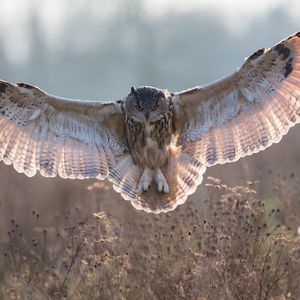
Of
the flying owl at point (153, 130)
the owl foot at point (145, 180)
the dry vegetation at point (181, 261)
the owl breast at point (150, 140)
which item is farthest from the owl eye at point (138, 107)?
the dry vegetation at point (181, 261)

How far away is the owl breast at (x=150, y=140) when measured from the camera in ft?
27.5

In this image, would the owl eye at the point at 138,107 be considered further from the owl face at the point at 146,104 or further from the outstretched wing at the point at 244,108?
the outstretched wing at the point at 244,108

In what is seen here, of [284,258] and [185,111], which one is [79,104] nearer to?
[185,111]

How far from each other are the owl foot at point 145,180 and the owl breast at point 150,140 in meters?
0.05

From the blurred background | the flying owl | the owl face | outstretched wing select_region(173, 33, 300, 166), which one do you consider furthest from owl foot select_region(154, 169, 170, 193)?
the blurred background

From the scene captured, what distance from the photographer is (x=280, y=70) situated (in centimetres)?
816

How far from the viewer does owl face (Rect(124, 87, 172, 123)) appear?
8.23 metres

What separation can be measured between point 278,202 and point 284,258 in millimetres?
2259

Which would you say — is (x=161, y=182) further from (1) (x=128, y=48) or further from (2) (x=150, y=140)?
(1) (x=128, y=48)

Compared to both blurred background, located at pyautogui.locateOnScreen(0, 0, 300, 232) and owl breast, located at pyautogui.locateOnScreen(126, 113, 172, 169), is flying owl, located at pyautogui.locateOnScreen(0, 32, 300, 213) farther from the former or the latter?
blurred background, located at pyautogui.locateOnScreen(0, 0, 300, 232)

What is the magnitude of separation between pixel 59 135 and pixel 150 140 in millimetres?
874

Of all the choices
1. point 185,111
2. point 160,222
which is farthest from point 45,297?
point 185,111

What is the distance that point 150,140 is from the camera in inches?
333

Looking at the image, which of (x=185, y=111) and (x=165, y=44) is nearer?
(x=185, y=111)
